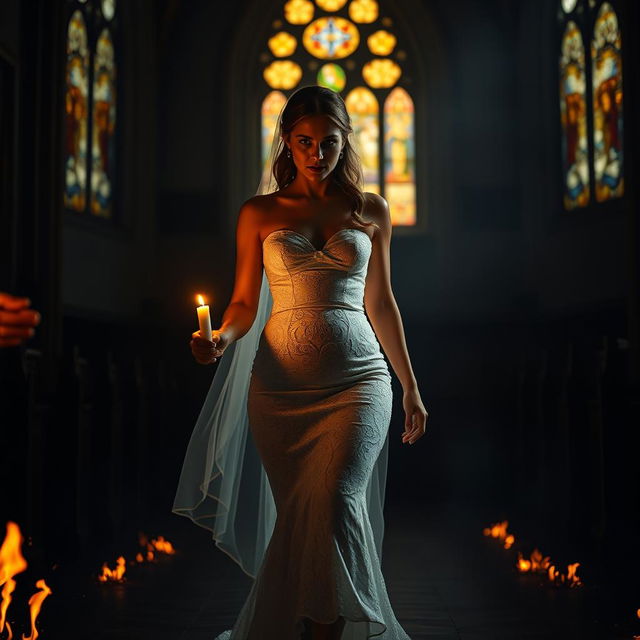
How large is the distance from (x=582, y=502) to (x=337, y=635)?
368 centimetres

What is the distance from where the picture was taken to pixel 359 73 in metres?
13.4

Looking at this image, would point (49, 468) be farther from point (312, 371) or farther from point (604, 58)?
point (604, 58)

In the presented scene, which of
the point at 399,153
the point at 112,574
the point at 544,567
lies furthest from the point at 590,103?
the point at 112,574

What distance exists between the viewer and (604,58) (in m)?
11.2

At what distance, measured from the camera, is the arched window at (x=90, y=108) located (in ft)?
37.9

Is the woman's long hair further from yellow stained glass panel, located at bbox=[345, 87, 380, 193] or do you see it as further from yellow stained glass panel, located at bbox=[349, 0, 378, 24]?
yellow stained glass panel, located at bbox=[349, 0, 378, 24]

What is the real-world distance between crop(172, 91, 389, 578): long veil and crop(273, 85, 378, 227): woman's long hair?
0.10m

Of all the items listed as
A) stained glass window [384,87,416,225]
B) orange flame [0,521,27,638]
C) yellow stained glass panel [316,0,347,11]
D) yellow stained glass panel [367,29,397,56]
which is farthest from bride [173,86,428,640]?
yellow stained glass panel [316,0,347,11]

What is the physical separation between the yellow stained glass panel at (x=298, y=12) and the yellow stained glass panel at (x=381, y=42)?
931 mm

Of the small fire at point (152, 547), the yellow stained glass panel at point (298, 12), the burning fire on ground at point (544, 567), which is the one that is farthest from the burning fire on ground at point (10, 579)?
the yellow stained glass panel at point (298, 12)

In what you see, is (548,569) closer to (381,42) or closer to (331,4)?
(381,42)

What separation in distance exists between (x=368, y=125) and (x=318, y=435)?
1105 centimetres

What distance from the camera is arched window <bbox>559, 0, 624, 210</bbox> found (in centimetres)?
1101

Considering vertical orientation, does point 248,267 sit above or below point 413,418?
above
